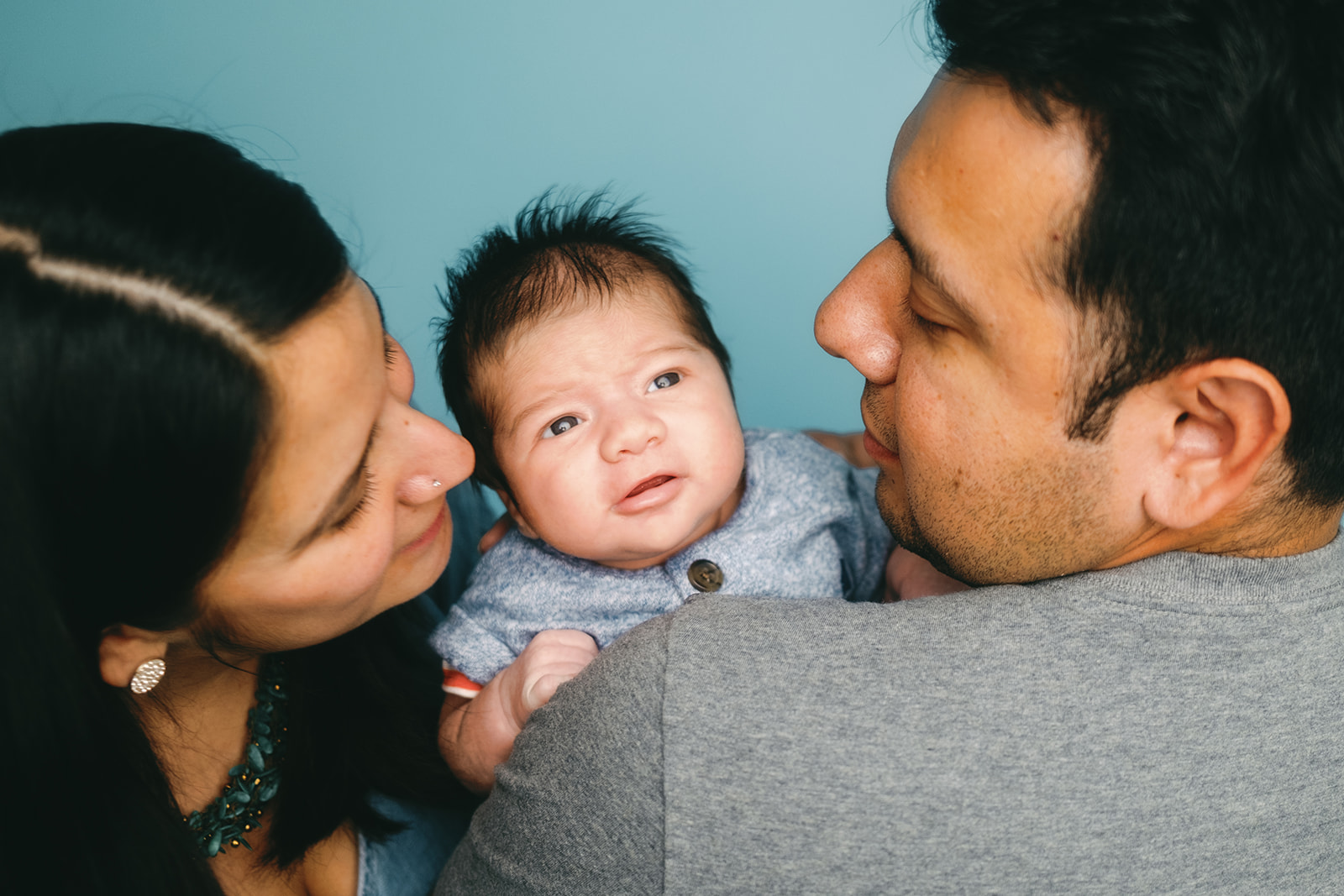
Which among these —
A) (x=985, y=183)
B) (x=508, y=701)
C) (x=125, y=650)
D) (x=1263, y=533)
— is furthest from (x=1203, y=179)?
(x=125, y=650)

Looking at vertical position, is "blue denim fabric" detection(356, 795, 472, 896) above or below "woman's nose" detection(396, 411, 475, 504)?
below

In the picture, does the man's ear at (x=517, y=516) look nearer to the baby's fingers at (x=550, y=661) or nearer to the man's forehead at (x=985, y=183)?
the baby's fingers at (x=550, y=661)

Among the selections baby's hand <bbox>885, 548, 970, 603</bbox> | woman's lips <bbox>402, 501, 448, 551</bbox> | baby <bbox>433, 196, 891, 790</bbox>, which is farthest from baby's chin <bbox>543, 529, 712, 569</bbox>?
baby's hand <bbox>885, 548, 970, 603</bbox>

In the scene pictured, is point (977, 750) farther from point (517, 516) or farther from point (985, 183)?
point (517, 516)

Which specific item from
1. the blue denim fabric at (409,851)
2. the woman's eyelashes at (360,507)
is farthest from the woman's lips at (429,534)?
the blue denim fabric at (409,851)

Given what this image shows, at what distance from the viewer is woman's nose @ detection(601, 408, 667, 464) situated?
61.6 inches

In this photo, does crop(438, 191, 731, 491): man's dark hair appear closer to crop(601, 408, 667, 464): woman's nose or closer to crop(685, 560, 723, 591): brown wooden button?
crop(601, 408, 667, 464): woman's nose

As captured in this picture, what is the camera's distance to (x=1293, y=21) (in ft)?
3.32

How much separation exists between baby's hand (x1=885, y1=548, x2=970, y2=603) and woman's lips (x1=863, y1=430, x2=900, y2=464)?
0.20 m

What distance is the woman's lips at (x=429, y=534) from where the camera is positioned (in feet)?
4.42

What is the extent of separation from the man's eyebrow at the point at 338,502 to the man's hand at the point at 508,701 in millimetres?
487

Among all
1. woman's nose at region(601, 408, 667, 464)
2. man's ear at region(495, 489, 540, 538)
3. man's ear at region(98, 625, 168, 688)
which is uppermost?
woman's nose at region(601, 408, 667, 464)

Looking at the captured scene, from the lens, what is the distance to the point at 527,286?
5.58ft

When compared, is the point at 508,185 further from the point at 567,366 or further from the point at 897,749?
the point at 897,749
